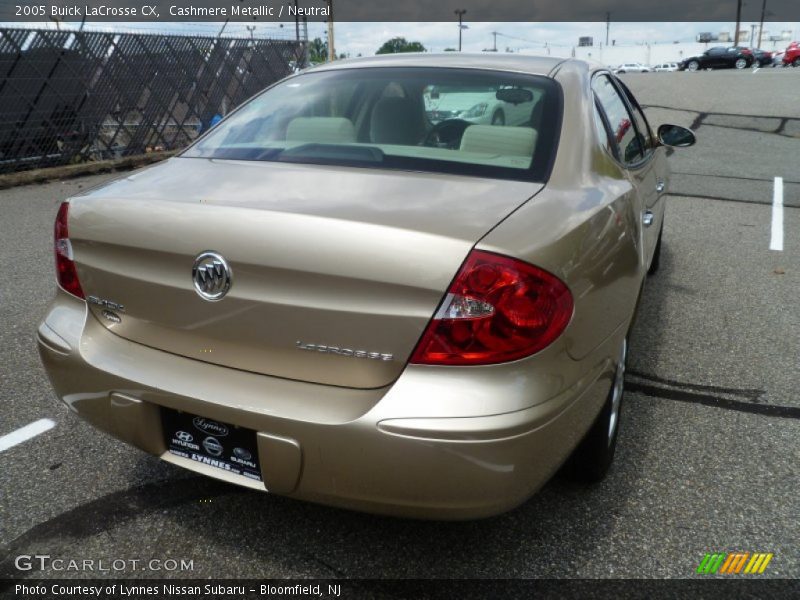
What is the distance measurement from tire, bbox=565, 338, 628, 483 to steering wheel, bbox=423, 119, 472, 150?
92 centimetres

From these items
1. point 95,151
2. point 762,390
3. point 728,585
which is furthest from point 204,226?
point 95,151

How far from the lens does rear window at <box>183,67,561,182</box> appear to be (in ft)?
7.38

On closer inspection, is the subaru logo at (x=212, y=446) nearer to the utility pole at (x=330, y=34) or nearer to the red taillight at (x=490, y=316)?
the red taillight at (x=490, y=316)

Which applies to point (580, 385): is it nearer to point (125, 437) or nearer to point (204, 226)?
point (204, 226)

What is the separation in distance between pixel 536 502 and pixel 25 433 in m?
2.05

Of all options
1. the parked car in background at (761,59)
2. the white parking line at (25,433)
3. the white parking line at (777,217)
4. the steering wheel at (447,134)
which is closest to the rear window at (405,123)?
the steering wheel at (447,134)

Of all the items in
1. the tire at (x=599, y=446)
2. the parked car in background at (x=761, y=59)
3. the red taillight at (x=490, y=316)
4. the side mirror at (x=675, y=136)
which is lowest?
the parked car in background at (x=761, y=59)

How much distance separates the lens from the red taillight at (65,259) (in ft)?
7.05

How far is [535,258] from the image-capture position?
1729 mm

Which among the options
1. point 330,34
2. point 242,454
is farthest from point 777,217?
point 330,34

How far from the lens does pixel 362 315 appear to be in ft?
5.59

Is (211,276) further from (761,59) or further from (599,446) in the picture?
(761,59)

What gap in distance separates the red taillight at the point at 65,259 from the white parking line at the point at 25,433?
0.95m

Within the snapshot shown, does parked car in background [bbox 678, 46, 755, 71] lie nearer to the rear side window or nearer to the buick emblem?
the rear side window
